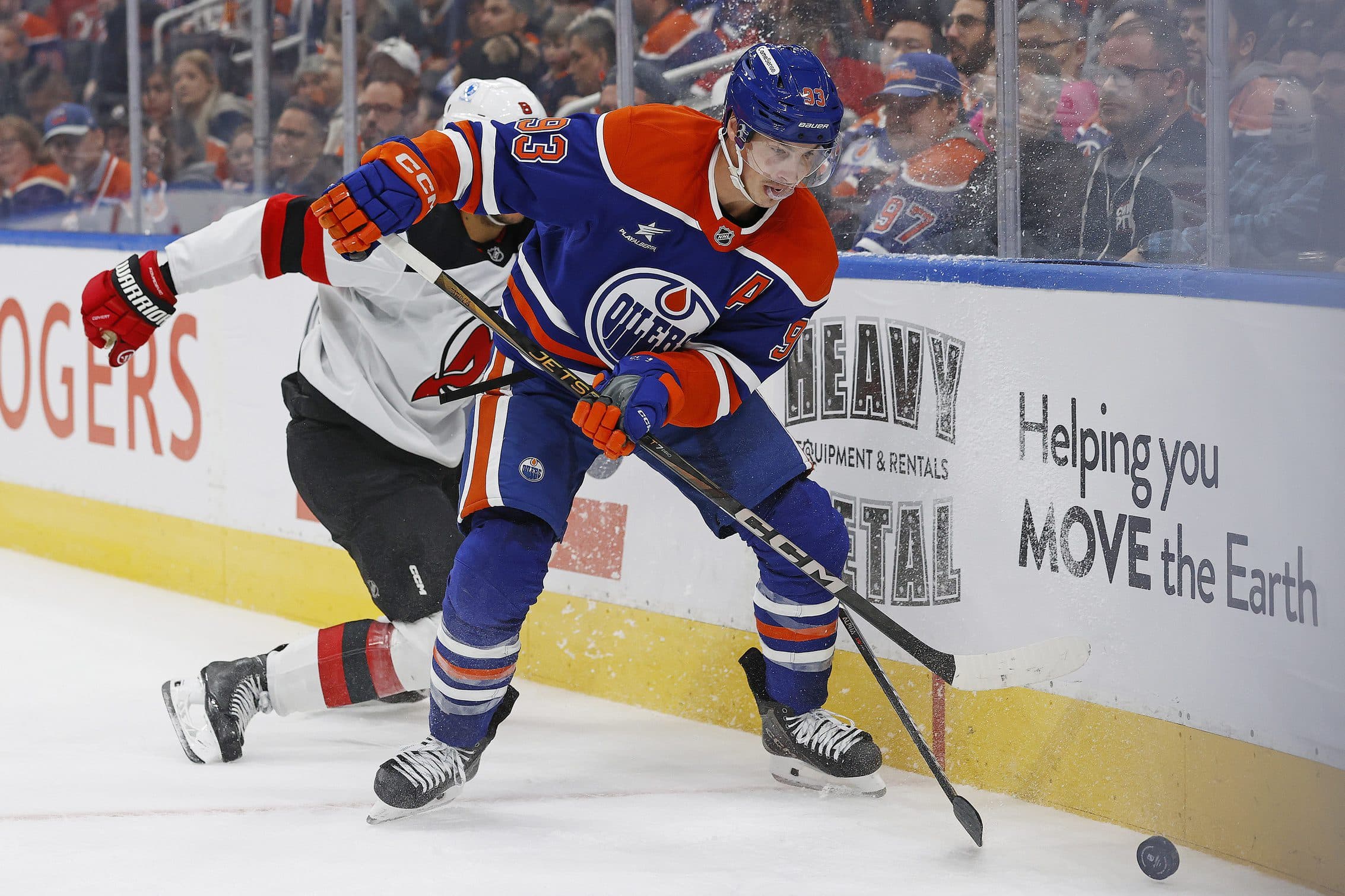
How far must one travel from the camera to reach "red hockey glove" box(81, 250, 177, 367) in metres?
2.62

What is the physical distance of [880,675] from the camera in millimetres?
2496

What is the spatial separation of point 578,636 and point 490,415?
98cm

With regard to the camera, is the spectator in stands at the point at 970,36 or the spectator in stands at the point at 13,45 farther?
the spectator in stands at the point at 13,45

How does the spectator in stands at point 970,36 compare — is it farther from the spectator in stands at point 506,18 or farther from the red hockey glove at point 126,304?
the red hockey glove at point 126,304

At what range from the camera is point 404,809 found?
2.42 metres

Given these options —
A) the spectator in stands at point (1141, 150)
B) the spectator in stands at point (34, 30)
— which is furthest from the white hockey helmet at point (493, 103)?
the spectator in stands at point (34, 30)

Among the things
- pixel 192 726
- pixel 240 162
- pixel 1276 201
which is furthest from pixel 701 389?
pixel 240 162

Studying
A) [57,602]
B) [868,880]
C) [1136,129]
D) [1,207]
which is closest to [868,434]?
[1136,129]

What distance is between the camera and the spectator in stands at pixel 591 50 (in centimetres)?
346

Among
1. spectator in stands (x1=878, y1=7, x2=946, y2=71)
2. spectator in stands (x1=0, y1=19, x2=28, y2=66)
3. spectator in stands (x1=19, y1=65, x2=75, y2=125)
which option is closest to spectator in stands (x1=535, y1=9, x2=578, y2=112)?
spectator in stands (x1=878, y1=7, x2=946, y2=71)

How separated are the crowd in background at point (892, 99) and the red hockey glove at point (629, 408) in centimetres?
76

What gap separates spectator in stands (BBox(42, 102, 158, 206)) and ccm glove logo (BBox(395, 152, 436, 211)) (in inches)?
101

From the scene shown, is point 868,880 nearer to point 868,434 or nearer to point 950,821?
point 950,821

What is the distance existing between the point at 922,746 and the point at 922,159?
3.63 ft
